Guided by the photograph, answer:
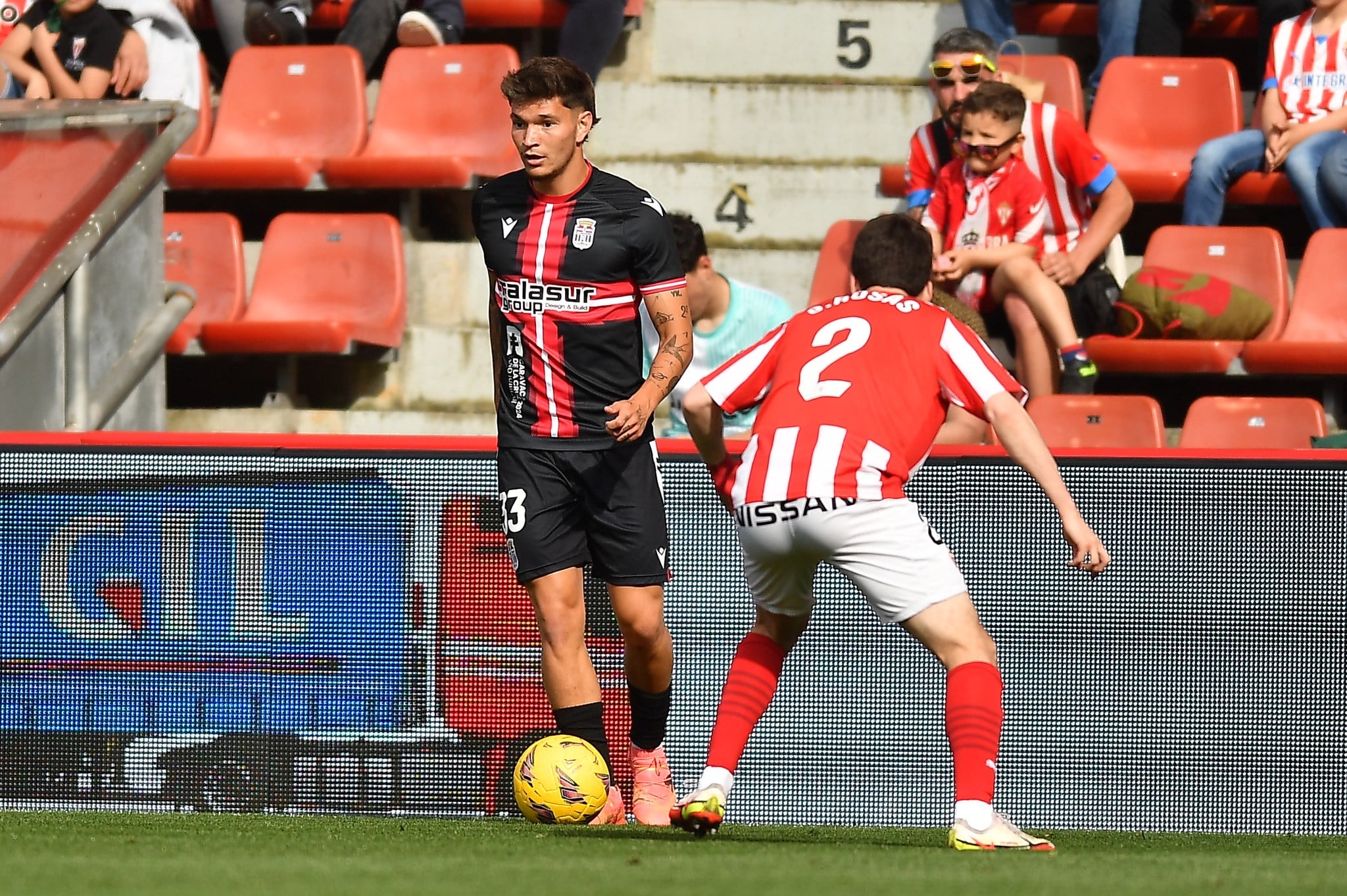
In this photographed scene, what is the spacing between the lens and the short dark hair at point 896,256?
16.2ft

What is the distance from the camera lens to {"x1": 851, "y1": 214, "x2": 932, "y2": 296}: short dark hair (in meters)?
4.93

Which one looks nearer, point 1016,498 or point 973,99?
point 1016,498

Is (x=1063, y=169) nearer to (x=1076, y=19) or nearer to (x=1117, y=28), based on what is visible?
(x=1117, y=28)

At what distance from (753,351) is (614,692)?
4.90 feet

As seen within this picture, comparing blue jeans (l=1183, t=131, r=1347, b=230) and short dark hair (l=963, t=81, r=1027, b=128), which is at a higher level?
short dark hair (l=963, t=81, r=1027, b=128)

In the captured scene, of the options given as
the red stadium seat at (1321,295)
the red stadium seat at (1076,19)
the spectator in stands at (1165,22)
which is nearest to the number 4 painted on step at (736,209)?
the red stadium seat at (1076,19)

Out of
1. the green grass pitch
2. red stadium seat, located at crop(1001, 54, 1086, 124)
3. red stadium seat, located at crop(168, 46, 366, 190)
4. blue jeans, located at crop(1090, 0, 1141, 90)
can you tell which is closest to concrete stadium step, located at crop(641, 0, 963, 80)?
red stadium seat, located at crop(1001, 54, 1086, 124)

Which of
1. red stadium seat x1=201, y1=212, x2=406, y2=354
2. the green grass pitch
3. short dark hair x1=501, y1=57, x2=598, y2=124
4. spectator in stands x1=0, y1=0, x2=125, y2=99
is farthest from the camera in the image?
spectator in stands x1=0, y1=0, x2=125, y2=99

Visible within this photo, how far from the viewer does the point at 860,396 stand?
4742 mm

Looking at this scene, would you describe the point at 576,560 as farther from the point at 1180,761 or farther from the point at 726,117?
the point at 726,117

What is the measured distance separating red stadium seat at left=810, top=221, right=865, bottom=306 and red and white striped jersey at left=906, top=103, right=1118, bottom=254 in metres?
0.85

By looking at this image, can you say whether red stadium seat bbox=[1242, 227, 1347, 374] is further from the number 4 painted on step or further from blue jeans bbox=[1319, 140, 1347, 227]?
the number 4 painted on step

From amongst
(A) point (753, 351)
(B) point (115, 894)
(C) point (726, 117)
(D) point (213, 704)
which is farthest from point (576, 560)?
(C) point (726, 117)

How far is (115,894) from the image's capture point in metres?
3.45
